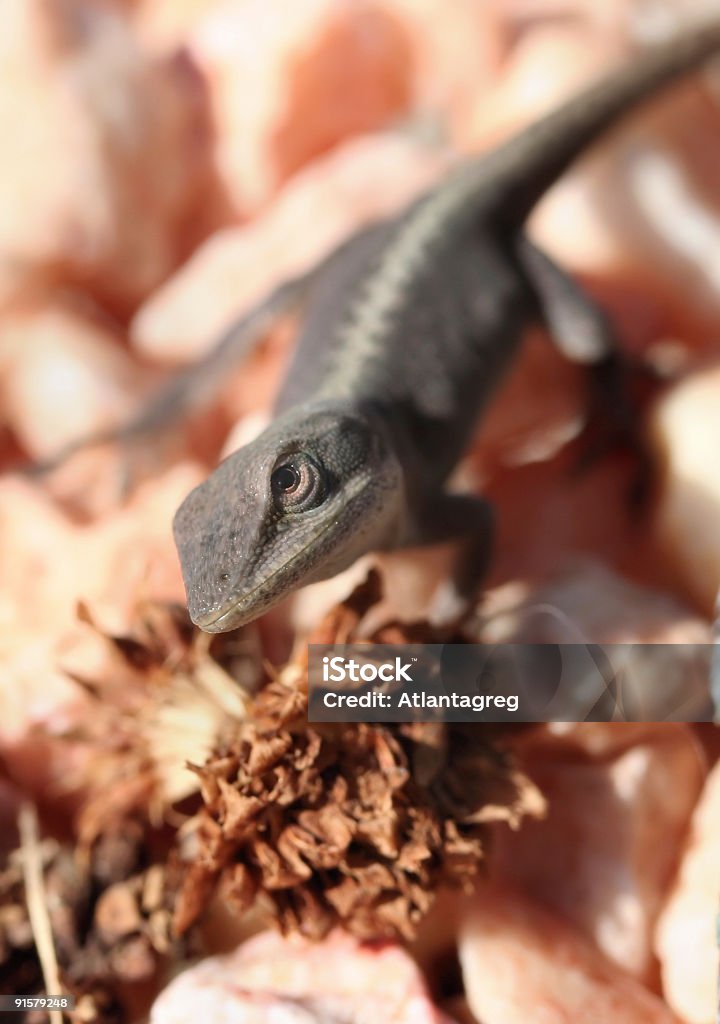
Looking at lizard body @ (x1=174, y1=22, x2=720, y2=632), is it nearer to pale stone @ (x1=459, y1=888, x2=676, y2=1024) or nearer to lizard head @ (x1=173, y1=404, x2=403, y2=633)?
lizard head @ (x1=173, y1=404, x2=403, y2=633)

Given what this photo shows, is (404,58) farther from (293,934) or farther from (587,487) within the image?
(293,934)

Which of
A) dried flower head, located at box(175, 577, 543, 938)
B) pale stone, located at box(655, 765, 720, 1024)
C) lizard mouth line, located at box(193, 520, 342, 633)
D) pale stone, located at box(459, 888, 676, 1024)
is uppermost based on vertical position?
lizard mouth line, located at box(193, 520, 342, 633)

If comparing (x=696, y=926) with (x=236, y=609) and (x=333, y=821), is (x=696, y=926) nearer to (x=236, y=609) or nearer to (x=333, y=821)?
(x=333, y=821)

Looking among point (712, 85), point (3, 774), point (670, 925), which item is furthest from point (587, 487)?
point (3, 774)

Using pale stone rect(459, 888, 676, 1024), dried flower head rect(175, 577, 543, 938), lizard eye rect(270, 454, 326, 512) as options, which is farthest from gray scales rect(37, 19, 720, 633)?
pale stone rect(459, 888, 676, 1024)

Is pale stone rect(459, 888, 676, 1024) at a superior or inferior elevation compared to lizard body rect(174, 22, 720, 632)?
inferior

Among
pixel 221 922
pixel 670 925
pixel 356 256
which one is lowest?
pixel 670 925

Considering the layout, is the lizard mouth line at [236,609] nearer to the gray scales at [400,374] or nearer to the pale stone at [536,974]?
the gray scales at [400,374]
